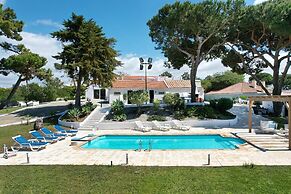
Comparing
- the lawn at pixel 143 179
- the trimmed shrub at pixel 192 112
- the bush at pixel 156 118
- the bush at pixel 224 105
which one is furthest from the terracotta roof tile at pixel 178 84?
the lawn at pixel 143 179

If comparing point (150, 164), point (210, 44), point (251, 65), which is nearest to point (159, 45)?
point (210, 44)

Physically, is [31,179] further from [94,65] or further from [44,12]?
[94,65]

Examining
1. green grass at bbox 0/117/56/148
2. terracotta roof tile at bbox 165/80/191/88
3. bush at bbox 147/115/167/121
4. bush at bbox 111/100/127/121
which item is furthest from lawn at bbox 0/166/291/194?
terracotta roof tile at bbox 165/80/191/88

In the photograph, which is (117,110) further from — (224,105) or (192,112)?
(224,105)

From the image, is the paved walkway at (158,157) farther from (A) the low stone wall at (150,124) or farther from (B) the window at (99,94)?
(B) the window at (99,94)

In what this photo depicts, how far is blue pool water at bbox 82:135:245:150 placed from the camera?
1512 centimetres

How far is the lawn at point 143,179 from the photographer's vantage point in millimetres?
7336

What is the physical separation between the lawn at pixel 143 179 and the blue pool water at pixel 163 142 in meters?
5.50

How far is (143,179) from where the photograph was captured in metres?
8.23

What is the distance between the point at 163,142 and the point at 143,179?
28.1 feet

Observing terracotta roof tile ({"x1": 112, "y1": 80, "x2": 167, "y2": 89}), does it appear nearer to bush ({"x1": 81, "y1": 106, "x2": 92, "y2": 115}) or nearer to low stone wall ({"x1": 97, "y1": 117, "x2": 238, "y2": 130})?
bush ({"x1": 81, "y1": 106, "x2": 92, "y2": 115})

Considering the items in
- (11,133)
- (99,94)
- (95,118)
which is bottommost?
(11,133)

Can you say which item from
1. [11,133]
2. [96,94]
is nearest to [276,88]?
[11,133]

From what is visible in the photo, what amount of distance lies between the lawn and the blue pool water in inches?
217
